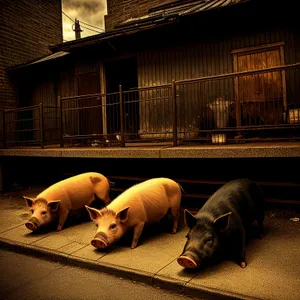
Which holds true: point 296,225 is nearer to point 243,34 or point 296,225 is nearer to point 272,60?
point 272,60

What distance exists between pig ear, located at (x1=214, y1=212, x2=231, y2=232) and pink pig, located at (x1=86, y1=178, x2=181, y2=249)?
1.45 meters

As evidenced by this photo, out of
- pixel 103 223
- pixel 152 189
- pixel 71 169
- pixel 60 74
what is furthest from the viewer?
pixel 60 74

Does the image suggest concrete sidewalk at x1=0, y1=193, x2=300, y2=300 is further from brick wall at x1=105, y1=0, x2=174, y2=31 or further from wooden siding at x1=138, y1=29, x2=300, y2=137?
brick wall at x1=105, y1=0, x2=174, y2=31

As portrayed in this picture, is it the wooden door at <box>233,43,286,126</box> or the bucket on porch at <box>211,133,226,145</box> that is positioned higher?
the wooden door at <box>233,43,286,126</box>

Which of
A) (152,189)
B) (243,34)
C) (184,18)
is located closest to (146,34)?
(184,18)

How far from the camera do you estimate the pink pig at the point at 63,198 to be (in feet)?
18.7

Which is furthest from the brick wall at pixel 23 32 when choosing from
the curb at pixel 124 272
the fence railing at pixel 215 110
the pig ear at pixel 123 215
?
the pig ear at pixel 123 215

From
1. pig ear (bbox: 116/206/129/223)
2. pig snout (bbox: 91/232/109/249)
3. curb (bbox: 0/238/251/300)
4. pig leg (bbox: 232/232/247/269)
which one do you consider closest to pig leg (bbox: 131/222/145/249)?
pig ear (bbox: 116/206/129/223)

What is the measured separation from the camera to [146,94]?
10.1 metres

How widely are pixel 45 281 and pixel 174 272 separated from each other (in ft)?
5.67

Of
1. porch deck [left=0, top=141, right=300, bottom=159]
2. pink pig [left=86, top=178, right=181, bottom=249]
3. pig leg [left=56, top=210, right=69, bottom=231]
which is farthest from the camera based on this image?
pig leg [left=56, top=210, right=69, bottom=231]

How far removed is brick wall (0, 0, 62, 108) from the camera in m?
13.2

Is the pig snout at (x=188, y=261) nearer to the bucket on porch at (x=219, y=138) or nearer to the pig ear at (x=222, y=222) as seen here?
the pig ear at (x=222, y=222)

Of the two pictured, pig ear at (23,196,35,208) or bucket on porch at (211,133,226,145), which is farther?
bucket on porch at (211,133,226,145)
